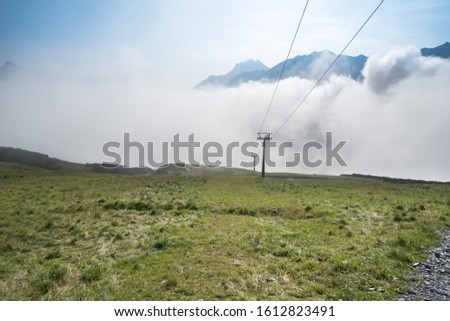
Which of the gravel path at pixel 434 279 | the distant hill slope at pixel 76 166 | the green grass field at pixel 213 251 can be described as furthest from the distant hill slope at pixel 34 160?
the gravel path at pixel 434 279

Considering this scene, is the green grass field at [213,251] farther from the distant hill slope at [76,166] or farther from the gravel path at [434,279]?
the distant hill slope at [76,166]

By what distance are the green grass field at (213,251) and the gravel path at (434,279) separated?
38cm

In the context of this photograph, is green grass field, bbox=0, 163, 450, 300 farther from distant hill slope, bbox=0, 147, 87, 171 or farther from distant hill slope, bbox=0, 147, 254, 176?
distant hill slope, bbox=0, 147, 87, 171

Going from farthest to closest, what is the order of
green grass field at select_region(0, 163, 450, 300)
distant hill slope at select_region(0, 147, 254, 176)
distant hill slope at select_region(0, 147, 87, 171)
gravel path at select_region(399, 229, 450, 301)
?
1. distant hill slope at select_region(0, 147, 254, 176)
2. distant hill slope at select_region(0, 147, 87, 171)
3. green grass field at select_region(0, 163, 450, 300)
4. gravel path at select_region(399, 229, 450, 301)

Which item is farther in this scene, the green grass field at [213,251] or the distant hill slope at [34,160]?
the distant hill slope at [34,160]

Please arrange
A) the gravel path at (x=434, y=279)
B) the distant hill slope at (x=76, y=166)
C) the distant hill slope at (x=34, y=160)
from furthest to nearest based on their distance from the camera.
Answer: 1. the distant hill slope at (x=76, y=166)
2. the distant hill slope at (x=34, y=160)
3. the gravel path at (x=434, y=279)

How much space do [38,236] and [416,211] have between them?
82.2 feet

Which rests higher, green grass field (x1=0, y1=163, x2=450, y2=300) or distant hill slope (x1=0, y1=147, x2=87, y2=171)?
distant hill slope (x1=0, y1=147, x2=87, y2=171)

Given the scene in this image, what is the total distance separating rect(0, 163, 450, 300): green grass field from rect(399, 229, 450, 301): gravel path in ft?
1.24

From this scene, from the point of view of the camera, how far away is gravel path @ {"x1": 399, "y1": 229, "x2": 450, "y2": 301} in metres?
8.68

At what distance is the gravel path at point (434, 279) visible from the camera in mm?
8682

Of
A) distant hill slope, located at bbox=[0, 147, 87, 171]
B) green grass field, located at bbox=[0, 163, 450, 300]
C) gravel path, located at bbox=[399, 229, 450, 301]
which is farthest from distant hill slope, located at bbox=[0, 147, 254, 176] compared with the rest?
gravel path, located at bbox=[399, 229, 450, 301]
